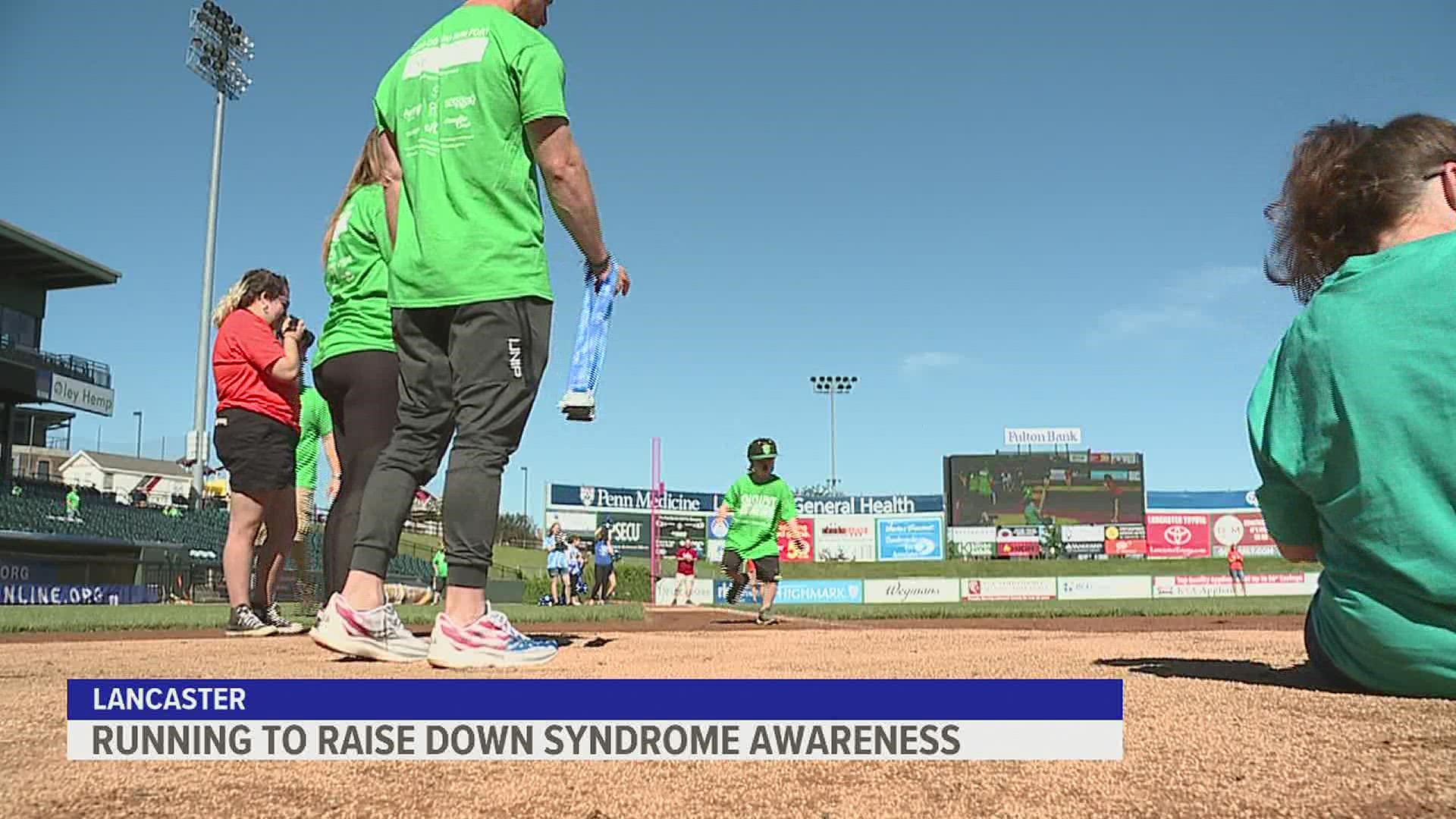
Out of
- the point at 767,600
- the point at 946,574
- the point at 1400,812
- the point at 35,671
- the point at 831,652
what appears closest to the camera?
the point at 1400,812

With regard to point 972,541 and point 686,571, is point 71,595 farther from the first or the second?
point 972,541

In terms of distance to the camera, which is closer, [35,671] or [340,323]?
[35,671]

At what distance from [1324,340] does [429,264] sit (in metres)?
2.20

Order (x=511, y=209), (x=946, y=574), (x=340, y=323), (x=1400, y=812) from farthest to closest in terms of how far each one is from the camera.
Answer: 1. (x=946, y=574)
2. (x=340, y=323)
3. (x=511, y=209)
4. (x=1400, y=812)

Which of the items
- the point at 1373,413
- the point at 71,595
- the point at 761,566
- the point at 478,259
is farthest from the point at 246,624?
the point at 71,595

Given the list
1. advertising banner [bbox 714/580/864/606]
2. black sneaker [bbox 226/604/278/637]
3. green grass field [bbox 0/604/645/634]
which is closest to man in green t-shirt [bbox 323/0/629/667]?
black sneaker [bbox 226/604/278/637]

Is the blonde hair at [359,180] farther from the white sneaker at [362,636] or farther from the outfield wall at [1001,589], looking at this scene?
the outfield wall at [1001,589]

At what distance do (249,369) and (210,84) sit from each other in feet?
114

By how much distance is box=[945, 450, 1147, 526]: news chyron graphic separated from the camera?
51.8 metres

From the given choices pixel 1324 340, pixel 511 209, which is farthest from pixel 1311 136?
pixel 511 209

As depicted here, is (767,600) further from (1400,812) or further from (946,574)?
(946,574)

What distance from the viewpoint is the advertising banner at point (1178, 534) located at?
61.2 m

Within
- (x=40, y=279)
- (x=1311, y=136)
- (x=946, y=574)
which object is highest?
(x=40, y=279)

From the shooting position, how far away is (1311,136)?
8.77ft
